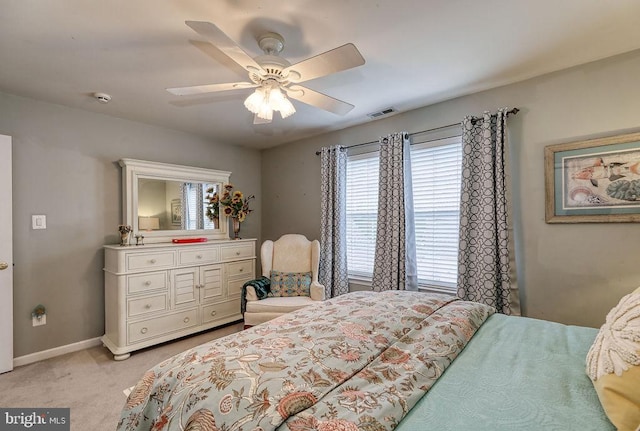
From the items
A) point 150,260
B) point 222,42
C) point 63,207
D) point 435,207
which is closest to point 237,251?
point 150,260

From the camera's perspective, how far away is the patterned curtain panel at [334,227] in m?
3.52

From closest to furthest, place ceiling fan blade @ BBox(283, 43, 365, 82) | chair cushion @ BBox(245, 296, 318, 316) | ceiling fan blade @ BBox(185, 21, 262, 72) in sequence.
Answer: ceiling fan blade @ BBox(185, 21, 262, 72) → ceiling fan blade @ BBox(283, 43, 365, 82) → chair cushion @ BBox(245, 296, 318, 316)

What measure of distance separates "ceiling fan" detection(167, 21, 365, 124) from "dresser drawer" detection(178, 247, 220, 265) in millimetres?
1942

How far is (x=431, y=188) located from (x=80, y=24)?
2913 millimetres

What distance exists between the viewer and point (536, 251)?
7.72 ft

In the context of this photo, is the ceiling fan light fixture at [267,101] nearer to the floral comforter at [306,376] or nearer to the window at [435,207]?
the floral comforter at [306,376]

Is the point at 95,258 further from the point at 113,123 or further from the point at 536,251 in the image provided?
the point at 536,251

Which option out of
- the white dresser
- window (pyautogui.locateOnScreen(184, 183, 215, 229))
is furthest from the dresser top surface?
window (pyautogui.locateOnScreen(184, 183, 215, 229))

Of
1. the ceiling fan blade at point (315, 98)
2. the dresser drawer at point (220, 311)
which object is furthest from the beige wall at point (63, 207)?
the ceiling fan blade at point (315, 98)

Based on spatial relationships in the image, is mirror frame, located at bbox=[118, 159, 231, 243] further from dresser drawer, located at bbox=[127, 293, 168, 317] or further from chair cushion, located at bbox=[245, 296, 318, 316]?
chair cushion, located at bbox=[245, 296, 318, 316]

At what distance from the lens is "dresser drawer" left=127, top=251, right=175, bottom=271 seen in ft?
9.39

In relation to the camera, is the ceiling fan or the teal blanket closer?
the teal blanket

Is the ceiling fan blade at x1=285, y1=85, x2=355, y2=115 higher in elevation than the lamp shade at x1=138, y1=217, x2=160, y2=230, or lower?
higher

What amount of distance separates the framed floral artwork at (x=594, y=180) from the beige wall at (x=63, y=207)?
13.1 ft
